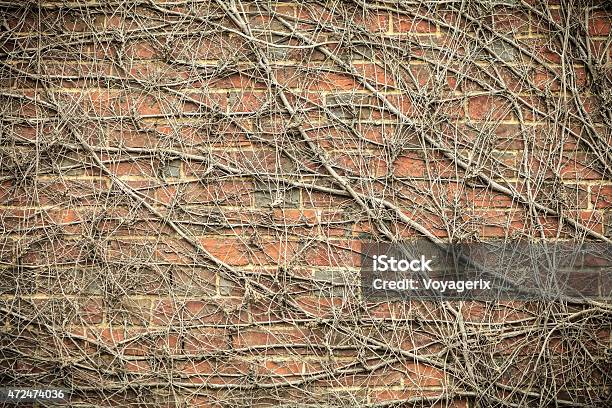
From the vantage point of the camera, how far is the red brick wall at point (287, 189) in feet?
8.63

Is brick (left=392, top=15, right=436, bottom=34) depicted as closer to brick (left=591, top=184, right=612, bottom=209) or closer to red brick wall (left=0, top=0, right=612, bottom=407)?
red brick wall (left=0, top=0, right=612, bottom=407)

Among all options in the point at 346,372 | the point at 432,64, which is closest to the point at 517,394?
the point at 346,372

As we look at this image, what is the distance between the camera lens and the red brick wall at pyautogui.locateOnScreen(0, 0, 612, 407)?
2.63 metres

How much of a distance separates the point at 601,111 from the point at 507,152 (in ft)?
1.46

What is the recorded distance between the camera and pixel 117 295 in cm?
265

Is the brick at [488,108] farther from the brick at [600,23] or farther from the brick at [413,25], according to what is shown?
the brick at [600,23]

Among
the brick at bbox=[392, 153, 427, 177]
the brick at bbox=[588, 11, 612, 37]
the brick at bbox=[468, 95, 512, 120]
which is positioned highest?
the brick at bbox=[588, 11, 612, 37]

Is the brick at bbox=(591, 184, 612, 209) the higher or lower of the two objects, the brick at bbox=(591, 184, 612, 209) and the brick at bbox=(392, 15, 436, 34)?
the lower

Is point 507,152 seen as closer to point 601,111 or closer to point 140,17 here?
point 601,111

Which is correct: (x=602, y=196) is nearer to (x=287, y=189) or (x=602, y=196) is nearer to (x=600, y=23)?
(x=600, y=23)

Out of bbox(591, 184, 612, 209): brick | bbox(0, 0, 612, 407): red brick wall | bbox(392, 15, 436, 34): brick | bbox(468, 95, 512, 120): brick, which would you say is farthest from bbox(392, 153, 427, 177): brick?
bbox(591, 184, 612, 209): brick

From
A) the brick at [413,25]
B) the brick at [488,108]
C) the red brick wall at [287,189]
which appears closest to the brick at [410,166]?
the red brick wall at [287,189]

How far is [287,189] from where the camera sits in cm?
268

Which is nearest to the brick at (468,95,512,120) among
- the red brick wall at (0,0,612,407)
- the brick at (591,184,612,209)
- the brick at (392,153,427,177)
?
the red brick wall at (0,0,612,407)
